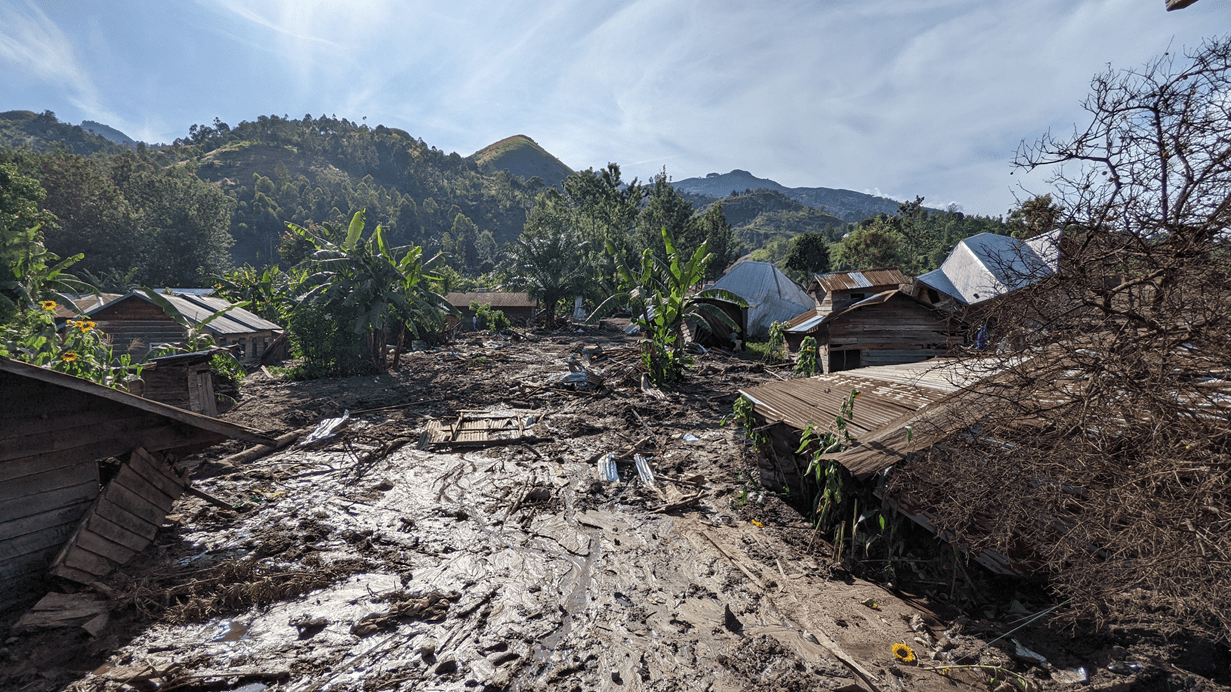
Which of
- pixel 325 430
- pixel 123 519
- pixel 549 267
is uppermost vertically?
pixel 549 267

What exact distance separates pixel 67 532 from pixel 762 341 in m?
25.5

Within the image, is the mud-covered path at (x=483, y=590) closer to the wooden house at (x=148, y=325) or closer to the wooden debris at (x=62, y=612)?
the wooden debris at (x=62, y=612)

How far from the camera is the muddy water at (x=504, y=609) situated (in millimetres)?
3711

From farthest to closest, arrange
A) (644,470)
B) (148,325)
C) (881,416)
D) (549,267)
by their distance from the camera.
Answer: (549,267) < (148,325) < (644,470) < (881,416)

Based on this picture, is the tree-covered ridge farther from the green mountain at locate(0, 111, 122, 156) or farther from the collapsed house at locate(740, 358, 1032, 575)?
the collapsed house at locate(740, 358, 1032, 575)

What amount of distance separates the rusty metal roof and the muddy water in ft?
56.4

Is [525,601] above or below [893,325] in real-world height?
below

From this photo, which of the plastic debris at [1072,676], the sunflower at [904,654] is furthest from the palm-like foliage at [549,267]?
the plastic debris at [1072,676]

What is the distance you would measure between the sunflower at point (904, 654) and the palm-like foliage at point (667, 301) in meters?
9.64

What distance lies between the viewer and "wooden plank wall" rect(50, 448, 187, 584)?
450cm

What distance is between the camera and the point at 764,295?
2723 centimetres

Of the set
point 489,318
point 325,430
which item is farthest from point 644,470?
point 489,318

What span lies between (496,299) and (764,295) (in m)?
24.2

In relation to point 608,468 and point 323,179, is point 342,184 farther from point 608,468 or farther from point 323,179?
point 608,468
